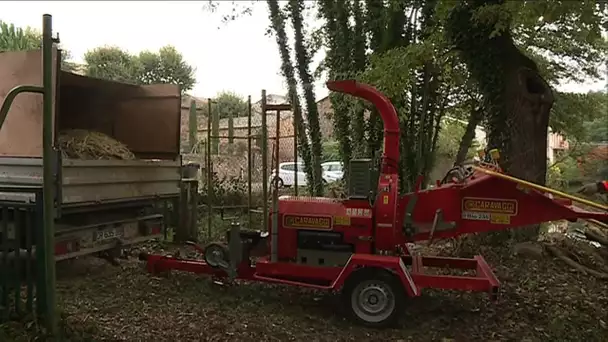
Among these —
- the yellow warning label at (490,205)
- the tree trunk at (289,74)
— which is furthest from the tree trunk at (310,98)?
the yellow warning label at (490,205)

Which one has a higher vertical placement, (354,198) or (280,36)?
(280,36)

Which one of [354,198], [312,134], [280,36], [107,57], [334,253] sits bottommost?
[334,253]

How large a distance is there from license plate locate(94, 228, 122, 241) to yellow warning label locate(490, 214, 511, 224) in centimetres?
376

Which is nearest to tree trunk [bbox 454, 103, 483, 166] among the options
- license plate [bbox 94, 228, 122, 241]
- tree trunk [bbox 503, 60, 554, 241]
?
tree trunk [bbox 503, 60, 554, 241]

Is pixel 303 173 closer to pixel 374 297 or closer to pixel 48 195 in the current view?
pixel 374 297

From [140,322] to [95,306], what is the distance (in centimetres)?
60

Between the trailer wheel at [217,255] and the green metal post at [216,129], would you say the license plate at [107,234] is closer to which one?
the trailer wheel at [217,255]

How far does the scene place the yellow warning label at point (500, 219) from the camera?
5434mm

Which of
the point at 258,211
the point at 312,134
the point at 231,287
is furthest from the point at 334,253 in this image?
the point at 312,134

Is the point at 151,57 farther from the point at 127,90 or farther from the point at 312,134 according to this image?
the point at 127,90

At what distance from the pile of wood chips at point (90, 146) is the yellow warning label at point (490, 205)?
3511 millimetres

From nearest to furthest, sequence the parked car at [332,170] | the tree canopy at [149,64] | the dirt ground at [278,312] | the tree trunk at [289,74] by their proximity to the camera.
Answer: the dirt ground at [278,312]
the tree trunk at [289,74]
the parked car at [332,170]
the tree canopy at [149,64]

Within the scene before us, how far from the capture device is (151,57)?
97.1 ft

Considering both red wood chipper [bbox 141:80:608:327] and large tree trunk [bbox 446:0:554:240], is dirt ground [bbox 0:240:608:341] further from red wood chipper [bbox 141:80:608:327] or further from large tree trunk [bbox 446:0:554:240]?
large tree trunk [bbox 446:0:554:240]
